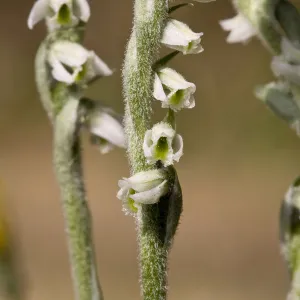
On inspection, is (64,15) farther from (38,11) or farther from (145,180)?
(145,180)

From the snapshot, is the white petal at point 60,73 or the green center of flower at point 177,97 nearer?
the green center of flower at point 177,97

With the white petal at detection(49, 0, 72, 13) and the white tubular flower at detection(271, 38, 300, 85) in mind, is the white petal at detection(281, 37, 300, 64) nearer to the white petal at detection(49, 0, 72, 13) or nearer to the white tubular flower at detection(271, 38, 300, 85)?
the white tubular flower at detection(271, 38, 300, 85)

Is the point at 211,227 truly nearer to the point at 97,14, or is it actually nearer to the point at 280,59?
the point at 97,14

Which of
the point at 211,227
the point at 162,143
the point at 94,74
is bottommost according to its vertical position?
the point at 162,143

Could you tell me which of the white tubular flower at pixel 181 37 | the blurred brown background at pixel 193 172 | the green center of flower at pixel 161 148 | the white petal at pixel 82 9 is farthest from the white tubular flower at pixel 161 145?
the blurred brown background at pixel 193 172

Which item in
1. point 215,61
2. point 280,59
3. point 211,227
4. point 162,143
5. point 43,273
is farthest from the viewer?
point 215,61

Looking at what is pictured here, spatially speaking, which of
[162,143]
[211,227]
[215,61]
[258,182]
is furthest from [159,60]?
[215,61]

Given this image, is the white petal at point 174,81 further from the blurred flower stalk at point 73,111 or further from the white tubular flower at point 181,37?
the blurred flower stalk at point 73,111

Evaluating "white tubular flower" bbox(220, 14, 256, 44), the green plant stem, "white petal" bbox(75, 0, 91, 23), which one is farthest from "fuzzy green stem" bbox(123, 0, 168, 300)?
"white tubular flower" bbox(220, 14, 256, 44)
